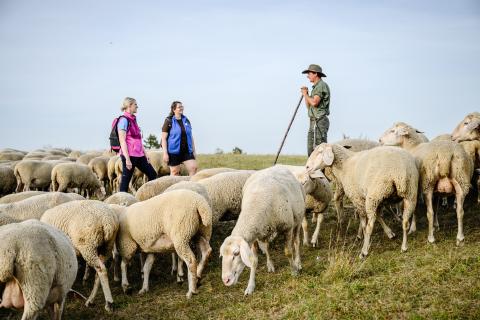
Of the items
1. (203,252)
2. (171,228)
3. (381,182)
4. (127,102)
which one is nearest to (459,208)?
(381,182)

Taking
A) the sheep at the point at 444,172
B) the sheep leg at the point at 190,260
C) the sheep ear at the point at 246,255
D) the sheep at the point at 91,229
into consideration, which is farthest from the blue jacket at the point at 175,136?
the sheep ear at the point at 246,255

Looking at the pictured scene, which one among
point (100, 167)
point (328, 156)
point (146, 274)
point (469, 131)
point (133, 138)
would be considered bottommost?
point (146, 274)

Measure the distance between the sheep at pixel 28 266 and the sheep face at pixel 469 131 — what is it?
8.06 meters

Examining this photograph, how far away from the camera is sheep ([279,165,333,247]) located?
9523mm

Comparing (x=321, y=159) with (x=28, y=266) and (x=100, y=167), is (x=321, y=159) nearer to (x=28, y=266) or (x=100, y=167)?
(x=28, y=266)

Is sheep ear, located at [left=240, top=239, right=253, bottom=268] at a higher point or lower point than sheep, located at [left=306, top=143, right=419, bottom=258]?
lower

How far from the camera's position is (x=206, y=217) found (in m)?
7.23

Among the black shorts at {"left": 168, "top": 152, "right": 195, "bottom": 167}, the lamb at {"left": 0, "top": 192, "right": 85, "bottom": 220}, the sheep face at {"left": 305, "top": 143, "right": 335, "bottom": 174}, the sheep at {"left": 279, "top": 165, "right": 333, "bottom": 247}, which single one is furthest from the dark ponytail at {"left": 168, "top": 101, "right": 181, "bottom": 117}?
the sheep face at {"left": 305, "top": 143, "right": 335, "bottom": 174}

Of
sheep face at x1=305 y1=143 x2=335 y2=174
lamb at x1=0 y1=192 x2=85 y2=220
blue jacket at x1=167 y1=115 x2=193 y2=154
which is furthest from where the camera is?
blue jacket at x1=167 y1=115 x2=193 y2=154

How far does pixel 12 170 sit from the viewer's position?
16.5m

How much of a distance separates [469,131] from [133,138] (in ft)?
22.8

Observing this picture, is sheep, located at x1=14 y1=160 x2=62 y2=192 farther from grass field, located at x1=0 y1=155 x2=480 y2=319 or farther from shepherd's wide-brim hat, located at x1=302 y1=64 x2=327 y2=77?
shepherd's wide-brim hat, located at x1=302 y1=64 x2=327 y2=77

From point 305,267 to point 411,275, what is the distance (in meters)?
2.00

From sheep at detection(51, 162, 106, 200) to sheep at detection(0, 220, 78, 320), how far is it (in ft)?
31.9
